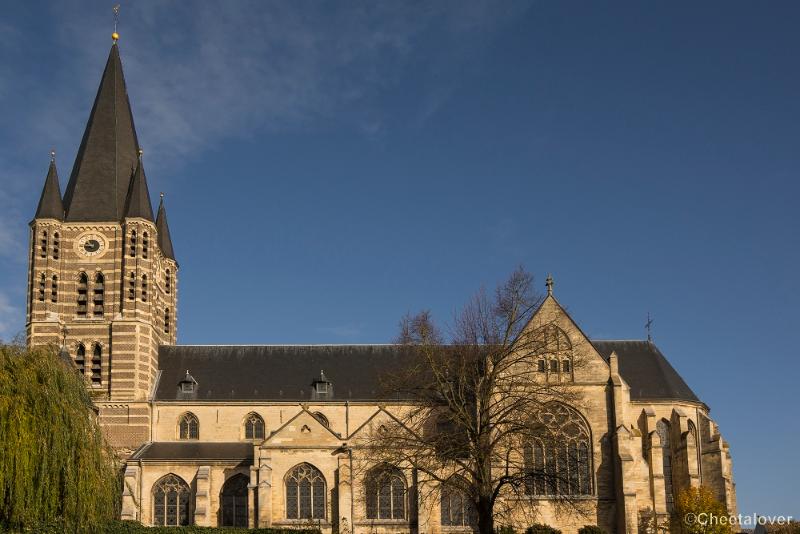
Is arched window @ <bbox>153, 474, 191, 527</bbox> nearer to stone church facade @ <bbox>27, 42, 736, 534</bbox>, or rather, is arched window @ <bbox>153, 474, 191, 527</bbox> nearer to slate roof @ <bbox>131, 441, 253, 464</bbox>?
stone church facade @ <bbox>27, 42, 736, 534</bbox>

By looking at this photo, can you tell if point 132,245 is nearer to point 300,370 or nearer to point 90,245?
point 90,245

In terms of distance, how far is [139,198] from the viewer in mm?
61625

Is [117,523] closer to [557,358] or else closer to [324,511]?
[324,511]

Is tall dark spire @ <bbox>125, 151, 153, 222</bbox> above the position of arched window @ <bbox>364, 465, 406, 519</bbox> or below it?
above

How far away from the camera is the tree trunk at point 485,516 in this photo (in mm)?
39562

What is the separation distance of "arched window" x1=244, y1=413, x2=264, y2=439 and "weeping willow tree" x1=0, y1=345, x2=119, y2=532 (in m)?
26.2

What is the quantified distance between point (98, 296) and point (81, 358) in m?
4.03

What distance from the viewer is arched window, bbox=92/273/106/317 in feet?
198

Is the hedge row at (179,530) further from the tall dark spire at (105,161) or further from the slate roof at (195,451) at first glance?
the tall dark spire at (105,161)

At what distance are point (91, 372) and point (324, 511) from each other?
56.7 ft

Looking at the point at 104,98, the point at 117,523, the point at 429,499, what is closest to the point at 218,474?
the point at 429,499

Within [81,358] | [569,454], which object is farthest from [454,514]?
[81,358]

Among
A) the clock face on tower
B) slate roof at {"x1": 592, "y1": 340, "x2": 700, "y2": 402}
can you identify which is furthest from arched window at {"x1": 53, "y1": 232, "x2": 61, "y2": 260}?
slate roof at {"x1": 592, "y1": 340, "x2": 700, "y2": 402}

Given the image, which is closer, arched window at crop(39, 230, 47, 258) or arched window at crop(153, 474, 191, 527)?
arched window at crop(153, 474, 191, 527)
